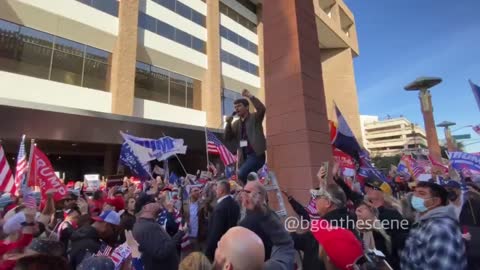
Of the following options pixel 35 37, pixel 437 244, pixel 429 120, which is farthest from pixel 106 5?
pixel 429 120

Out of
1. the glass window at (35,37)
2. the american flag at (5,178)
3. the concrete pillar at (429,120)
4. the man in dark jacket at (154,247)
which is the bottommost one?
the man in dark jacket at (154,247)

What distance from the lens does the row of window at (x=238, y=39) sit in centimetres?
2662

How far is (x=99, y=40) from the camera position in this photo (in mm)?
17328

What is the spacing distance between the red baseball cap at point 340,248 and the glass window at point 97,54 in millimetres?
18451

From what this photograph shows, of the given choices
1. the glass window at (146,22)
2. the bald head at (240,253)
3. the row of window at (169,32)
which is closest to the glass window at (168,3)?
the row of window at (169,32)

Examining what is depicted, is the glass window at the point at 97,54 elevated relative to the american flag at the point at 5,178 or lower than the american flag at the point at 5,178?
elevated

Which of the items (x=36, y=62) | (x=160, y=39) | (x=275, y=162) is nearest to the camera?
(x=275, y=162)

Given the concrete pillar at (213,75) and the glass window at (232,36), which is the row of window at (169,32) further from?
the glass window at (232,36)

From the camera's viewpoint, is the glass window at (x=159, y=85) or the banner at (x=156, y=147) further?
the glass window at (x=159, y=85)

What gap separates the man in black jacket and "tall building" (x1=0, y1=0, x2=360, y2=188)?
297cm

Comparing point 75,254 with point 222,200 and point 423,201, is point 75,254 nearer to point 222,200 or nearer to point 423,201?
point 222,200

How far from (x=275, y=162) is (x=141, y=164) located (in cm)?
550

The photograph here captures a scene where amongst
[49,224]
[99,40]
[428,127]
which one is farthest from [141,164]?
[428,127]

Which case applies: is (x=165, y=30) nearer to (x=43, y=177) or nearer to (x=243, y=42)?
(x=243, y=42)
